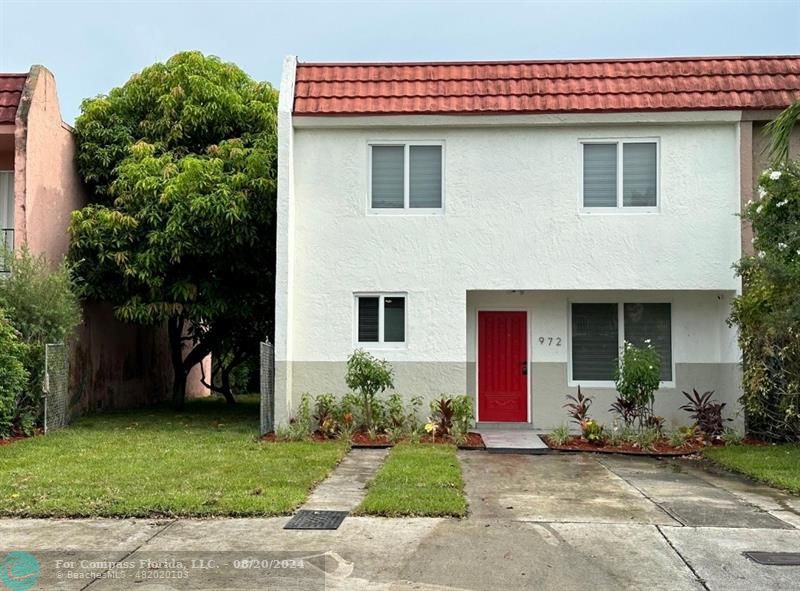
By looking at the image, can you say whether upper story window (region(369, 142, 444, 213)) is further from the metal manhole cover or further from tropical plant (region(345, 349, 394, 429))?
the metal manhole cover

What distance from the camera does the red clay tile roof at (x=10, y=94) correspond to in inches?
510

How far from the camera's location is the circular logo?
5156 mm

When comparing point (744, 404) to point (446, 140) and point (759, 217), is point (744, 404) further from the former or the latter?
point (446, 140)

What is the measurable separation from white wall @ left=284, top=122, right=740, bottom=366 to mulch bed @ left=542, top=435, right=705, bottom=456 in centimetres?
→ 227

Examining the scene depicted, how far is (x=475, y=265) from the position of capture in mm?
12516

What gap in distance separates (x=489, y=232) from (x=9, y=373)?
8000 millimetres

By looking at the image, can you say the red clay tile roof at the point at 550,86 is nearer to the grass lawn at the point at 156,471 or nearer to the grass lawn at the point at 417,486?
the grass lawn at the point at 156,471

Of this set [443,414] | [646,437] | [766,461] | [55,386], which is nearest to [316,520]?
[443,414]

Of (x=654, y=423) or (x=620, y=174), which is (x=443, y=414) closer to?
(x=654, y=423)

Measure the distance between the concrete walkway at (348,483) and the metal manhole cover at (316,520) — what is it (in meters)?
0.17

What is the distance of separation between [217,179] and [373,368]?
15.2 ft

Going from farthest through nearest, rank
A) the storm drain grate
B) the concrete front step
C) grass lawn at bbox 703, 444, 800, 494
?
the concrete front step → grass lawn at bbox 703, 444, 800, 494 → the storm drain grate

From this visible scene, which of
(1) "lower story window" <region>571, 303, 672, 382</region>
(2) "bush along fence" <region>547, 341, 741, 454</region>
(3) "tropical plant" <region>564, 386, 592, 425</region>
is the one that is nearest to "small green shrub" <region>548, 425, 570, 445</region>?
(2) "bush along fence" <region>547, 341, 741, 454</region>

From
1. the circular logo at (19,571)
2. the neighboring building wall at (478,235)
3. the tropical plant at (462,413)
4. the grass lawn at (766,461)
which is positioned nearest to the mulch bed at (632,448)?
the grass lawn at (766,461)
